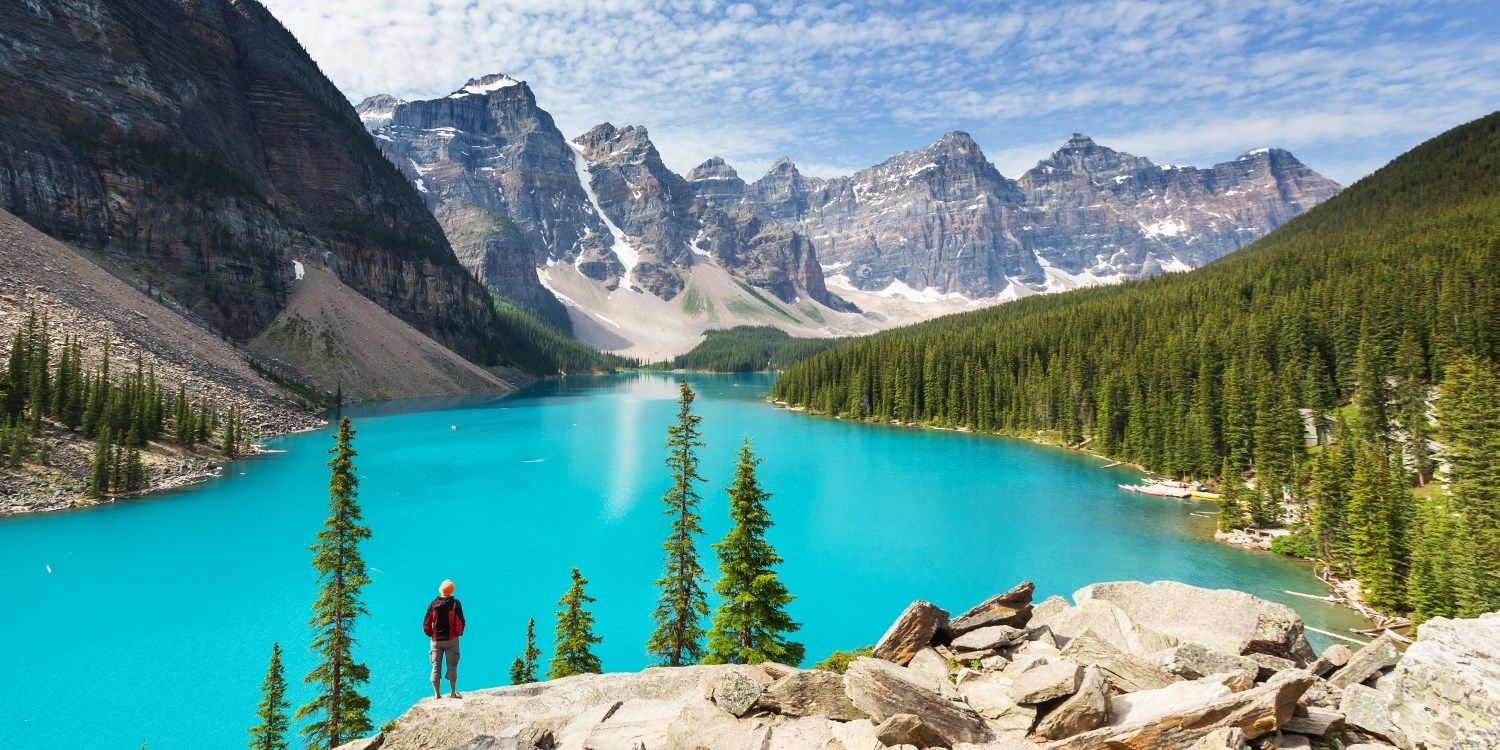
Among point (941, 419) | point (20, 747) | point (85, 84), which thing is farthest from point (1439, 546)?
point (85, 84)

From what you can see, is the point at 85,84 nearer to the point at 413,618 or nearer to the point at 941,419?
the point at 413,618

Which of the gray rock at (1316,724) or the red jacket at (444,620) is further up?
the gray rock at (1316,724)

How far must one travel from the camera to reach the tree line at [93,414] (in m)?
51.4

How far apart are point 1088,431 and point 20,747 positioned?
94029mm

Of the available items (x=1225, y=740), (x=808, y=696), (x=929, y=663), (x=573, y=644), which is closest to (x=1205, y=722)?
(x=1225, y=740)

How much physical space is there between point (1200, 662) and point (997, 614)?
175 inches

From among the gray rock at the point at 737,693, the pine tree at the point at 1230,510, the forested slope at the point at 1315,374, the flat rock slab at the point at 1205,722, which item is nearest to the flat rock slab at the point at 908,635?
the gray rock at the point at 737,693

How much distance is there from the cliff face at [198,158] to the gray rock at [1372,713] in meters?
148

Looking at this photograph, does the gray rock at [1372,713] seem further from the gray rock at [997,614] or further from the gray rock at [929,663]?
the gray rock at [997,614]

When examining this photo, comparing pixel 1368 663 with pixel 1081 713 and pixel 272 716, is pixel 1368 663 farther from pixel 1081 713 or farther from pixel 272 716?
pixel 272 716

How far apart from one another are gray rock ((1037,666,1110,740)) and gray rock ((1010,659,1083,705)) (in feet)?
0.64

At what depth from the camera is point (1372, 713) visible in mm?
9477

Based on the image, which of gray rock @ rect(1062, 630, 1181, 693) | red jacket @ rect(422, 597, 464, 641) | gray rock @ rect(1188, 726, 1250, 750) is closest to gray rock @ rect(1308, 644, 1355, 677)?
gray rock @ rect(1062, 630, 1181, 693)

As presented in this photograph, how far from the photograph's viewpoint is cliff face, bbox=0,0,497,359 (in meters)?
106
